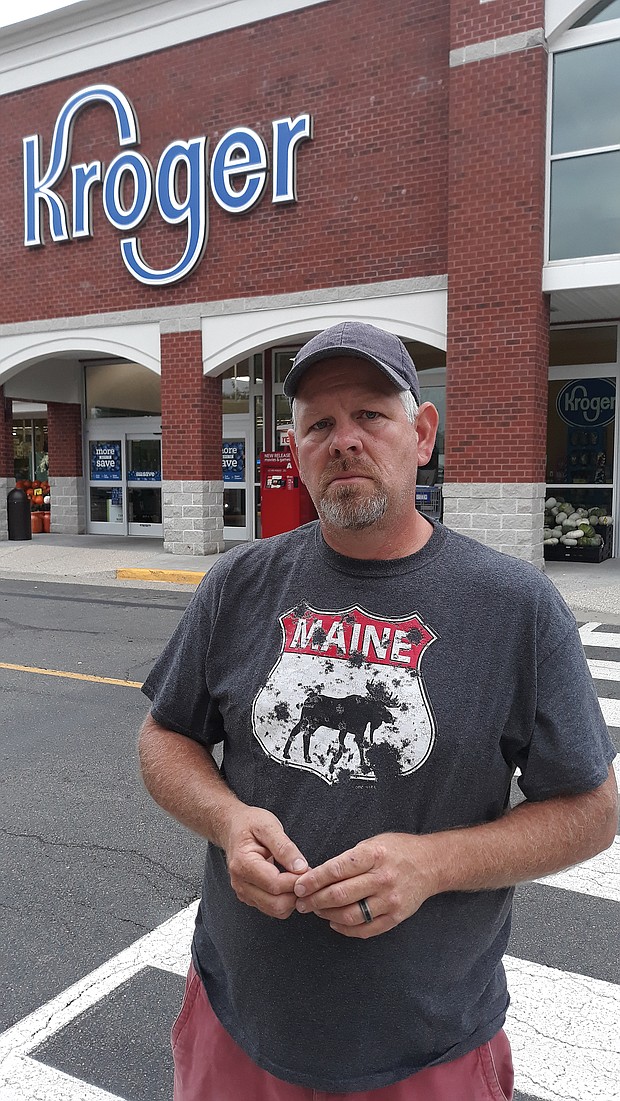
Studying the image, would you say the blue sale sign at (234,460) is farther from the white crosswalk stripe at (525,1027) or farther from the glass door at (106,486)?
the white crosswalk stripe at (525,1027)

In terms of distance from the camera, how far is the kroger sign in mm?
13953

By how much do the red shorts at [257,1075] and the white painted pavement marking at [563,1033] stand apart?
1.09 m

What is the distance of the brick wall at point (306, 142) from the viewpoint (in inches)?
504

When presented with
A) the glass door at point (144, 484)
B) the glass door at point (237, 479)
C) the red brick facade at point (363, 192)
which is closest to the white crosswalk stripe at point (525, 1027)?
the red brick facade at point (363, 192)

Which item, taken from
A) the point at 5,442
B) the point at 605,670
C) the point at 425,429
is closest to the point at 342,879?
the point at 425,429

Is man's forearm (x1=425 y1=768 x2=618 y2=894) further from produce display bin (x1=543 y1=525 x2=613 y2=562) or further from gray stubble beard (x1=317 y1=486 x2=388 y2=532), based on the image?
produce display bin (x1=543 y1=525 x2=613 y2=562)

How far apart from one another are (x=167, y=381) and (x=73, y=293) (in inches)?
107

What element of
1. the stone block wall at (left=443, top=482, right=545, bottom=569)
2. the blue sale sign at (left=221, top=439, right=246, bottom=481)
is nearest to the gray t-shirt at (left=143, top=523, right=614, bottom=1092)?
the stone block wall at (left=443, top=482, right=545, bottom=569)

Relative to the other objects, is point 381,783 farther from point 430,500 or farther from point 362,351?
point 430,500

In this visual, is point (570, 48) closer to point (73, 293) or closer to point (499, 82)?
point (499, 82)

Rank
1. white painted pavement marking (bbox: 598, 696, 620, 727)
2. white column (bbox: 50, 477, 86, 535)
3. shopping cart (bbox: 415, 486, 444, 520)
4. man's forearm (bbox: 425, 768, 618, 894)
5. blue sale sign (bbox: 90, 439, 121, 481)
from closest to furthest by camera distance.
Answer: man's forearm (bbox: 425, 768, 618, 894), white painted pavement marking (bbox: 598, 696, 620, 727), shopping cart (bbox: 415, 486, 444, 520), blue sale sign (bbox: 90, 439, 121, 481), white column (bbox: 50, 477, 86, 535)

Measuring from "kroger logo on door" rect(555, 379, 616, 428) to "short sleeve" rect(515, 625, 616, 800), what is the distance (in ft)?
46.5

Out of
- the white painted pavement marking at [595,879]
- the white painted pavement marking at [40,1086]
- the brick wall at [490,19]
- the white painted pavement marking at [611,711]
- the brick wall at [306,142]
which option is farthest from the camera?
the brick wall at [306,142]

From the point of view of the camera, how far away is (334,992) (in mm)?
1542
